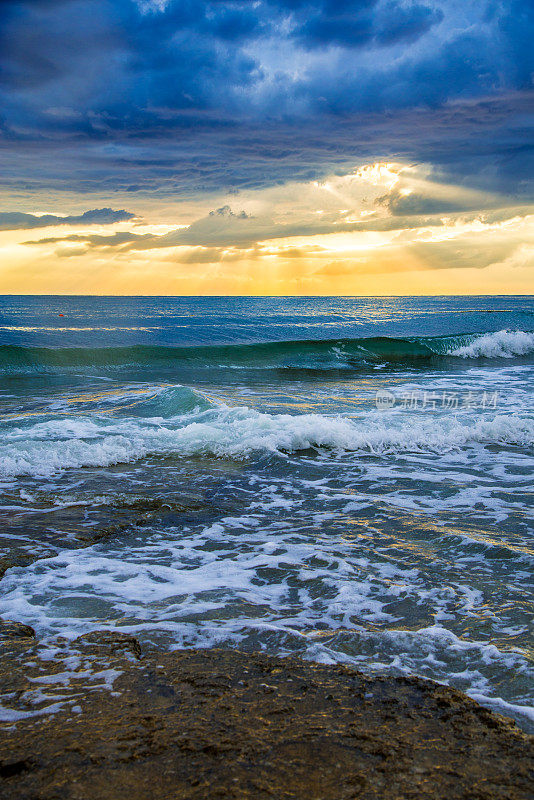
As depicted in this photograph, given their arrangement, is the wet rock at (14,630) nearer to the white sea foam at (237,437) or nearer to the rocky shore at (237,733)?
the rocky shore at (237,733)

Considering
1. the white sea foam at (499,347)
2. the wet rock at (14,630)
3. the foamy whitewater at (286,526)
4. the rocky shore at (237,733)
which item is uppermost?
the white sea foam at (499,347)

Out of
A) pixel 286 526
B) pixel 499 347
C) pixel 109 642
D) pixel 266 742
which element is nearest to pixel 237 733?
pixel 266 742

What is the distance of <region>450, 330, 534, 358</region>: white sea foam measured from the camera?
2717cm

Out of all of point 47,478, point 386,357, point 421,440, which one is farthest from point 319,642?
point 386,357

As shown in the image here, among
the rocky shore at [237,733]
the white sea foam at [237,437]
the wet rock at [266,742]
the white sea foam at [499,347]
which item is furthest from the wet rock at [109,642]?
the white sea foam at [499,347]

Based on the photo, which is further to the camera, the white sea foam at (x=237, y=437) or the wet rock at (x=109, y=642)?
the white sea foam at (x=237, y=437)

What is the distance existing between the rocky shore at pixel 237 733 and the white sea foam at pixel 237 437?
5.60 m

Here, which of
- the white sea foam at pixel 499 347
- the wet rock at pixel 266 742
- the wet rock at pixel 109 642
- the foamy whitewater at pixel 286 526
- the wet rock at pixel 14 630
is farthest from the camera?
the white sea foam at pixel 499 347

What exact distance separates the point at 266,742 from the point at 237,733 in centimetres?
15

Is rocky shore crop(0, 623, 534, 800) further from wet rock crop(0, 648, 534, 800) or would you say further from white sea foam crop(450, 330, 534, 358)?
white sea foam crop(450, 330, 534, 358)

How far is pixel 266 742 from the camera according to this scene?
2.47 metres

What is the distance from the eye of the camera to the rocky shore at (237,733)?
7.18 feet

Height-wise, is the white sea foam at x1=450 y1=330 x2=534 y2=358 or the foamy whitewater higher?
the white sea foam at x1=450 y1=330 x2=534 y2=358

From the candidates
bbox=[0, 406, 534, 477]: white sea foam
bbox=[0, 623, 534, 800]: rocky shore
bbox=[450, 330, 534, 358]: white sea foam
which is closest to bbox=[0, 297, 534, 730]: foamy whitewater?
bbox=[0, 406, 534, 477]: white sea foam
